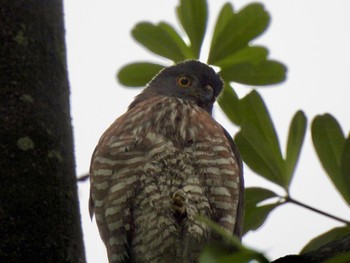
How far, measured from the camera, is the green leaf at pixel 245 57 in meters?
2.80

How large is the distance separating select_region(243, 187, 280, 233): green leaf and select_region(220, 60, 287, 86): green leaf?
0.53 meters

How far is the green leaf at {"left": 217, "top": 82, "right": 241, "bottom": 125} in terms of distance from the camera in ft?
9.10

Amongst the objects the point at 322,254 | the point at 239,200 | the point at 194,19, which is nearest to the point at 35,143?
the point at 322,254

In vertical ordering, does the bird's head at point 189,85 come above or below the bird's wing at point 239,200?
above

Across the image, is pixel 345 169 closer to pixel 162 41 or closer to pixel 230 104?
pixel 230 104

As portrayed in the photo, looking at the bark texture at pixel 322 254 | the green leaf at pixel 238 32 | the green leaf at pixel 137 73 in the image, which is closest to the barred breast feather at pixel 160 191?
the green leaf at pixel 137 73

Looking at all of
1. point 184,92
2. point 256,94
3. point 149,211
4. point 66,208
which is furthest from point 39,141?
point 184,92

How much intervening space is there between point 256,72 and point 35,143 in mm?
1334

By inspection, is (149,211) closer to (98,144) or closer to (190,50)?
(98,144)

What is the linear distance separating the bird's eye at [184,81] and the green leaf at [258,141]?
188 cm

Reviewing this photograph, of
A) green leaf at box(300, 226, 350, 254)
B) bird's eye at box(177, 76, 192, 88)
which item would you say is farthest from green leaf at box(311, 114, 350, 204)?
bird's eye at box(177, 76, 192, 88)

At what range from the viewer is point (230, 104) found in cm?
283

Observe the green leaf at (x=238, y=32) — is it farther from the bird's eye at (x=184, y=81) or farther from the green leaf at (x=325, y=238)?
the bird's eye at (x=184, y=81)

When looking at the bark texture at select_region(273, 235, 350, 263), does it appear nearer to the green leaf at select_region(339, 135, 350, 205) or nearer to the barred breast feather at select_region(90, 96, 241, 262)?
the green leaf at select_region(339, 135, 350, 205)
